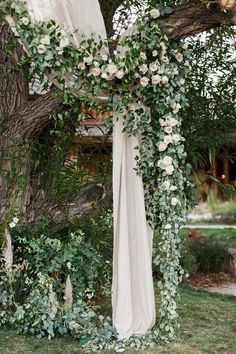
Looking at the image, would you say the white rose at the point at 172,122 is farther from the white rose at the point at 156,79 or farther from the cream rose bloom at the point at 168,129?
the white rose at the point at 156,79

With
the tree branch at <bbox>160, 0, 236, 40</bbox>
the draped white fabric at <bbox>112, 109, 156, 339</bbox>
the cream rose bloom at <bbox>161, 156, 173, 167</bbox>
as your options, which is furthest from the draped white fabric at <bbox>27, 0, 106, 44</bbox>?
the cream rose bloom at <bbox>161, 156, 173, 167</bbox>

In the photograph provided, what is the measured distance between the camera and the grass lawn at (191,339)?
3.95 metres

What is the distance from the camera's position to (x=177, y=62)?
13.3 ft

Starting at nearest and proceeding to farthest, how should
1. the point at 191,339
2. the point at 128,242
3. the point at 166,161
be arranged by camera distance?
the point at 166,161 < the point at 128,242 < the point at 191,339

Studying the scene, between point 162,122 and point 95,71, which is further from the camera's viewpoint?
point 162,122

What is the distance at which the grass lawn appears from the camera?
395 cm

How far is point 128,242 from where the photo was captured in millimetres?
4066

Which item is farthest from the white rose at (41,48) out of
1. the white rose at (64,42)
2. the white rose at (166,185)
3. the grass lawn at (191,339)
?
the grass lawn at (191,339)

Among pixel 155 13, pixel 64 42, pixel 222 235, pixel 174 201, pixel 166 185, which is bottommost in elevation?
pixel 222 235

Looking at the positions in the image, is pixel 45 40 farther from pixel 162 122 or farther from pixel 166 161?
pixel 166 161

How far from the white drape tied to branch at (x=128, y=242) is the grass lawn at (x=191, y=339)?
261 millimetres

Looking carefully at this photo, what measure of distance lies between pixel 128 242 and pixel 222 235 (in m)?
6.03

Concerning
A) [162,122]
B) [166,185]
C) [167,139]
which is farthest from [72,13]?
[166,185]

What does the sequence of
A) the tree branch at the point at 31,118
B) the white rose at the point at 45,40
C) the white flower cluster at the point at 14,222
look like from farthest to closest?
the tree branch at the point at 31,118, the white flower cluster at the point at 14,222, the white rose at the point at 45,40
